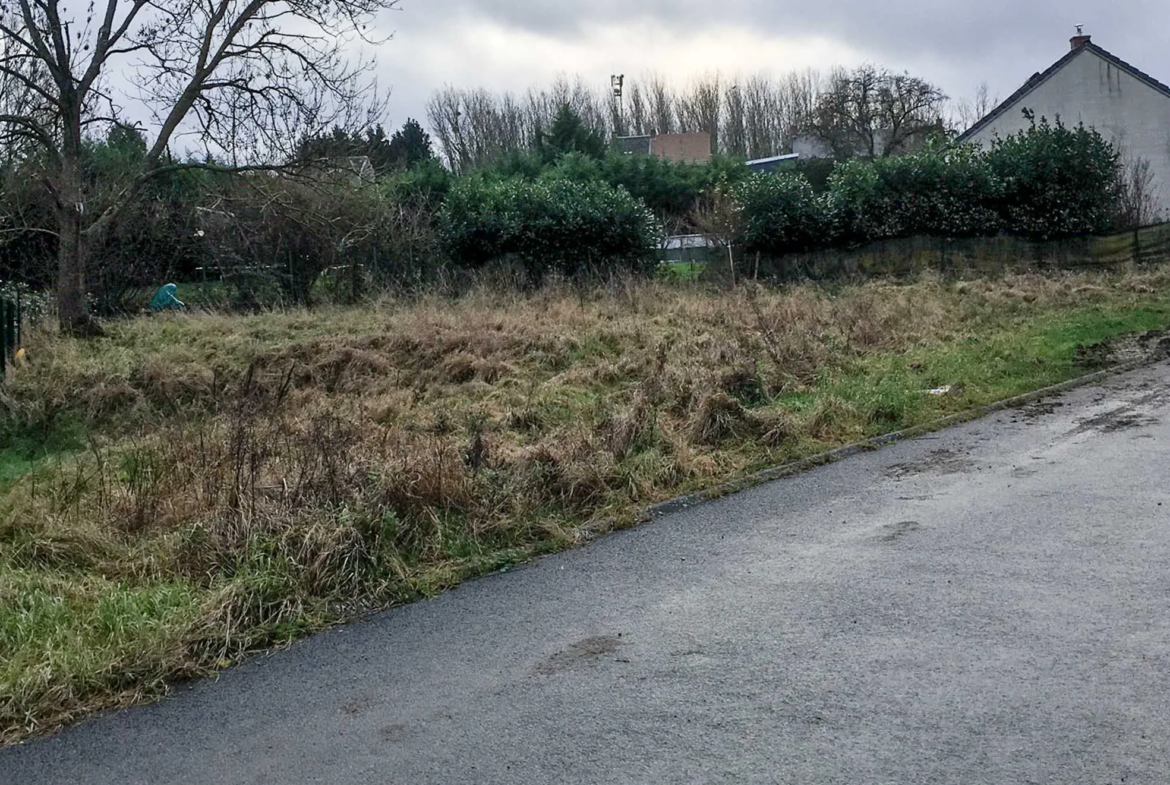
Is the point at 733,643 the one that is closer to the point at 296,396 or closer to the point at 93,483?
the point at 93,483

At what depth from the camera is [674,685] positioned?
4629 mm

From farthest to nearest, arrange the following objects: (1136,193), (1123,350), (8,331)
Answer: (1136,193), (8,331), (1123,350)

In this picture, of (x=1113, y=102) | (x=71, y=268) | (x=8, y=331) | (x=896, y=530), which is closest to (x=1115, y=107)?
(x=1113, y=102)

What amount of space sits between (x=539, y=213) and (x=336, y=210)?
5231mm

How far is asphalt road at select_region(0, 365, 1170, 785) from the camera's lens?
396 cm

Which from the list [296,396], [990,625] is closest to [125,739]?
[990,625]

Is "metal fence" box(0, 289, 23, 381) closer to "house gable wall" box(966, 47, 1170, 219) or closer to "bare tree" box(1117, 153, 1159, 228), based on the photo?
"bare tree" box(1117, 153, 1159, 228)

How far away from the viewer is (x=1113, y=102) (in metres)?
35.8

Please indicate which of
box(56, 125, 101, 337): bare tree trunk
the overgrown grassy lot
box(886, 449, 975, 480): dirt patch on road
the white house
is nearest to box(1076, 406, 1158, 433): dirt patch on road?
the overgrown grassy lot

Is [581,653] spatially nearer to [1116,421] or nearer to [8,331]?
[1116,421]

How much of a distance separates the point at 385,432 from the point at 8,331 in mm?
8680

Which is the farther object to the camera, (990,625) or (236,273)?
(236,273)

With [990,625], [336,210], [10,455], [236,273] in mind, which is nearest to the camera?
[990,625]

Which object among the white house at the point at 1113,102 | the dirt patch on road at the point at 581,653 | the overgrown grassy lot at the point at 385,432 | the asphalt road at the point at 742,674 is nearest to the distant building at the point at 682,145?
the white house at the point at 1113,102
